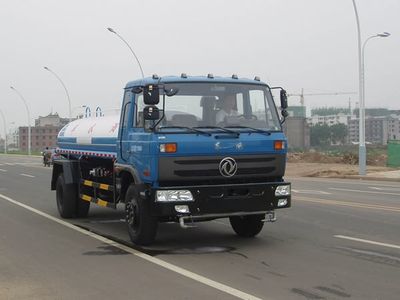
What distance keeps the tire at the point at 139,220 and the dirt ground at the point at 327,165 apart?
22.1m

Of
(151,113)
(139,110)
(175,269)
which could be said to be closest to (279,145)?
(151,113)

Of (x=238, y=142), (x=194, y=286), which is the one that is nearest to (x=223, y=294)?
(x=194, y=286)

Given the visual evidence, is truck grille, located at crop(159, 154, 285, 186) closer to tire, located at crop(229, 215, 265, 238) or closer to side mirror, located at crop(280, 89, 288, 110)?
side mirror, located at crop(280, 89, 288, 110)

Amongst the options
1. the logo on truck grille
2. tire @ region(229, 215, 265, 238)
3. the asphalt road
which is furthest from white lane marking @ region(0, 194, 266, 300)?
tire @ region(229, 215, 265, 238)

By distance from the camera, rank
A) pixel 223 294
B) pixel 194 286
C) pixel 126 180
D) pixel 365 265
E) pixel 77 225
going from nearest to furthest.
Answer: pixel 223 294, pixel 194 286, pixel 365 265, pixel 126 180, pixel 77 225

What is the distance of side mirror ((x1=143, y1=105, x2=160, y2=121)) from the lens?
26.6 feet

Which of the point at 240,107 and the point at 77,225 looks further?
the point at 77,225

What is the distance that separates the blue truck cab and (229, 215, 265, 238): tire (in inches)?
27.9

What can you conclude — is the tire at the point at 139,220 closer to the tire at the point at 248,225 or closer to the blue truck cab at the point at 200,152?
the blue truck cab at the point at 200,152

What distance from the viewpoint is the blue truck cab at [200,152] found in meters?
8.12

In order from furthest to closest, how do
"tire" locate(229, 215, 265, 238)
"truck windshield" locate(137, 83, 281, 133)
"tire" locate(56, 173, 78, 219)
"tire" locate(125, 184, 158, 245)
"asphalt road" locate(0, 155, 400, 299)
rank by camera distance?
"tire" locate(56, 173, 78, 219) → "tire" locate(229, 215, 265, 238) → "tire" locate(125, 184, 158, 245) → "truck windshield" locate(137, 83, 281, 133) → "asphalt road" locate(0, 155, 400, 299)

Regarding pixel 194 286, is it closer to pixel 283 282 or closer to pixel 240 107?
pixel 283 282

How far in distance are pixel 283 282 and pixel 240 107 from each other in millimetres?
3181

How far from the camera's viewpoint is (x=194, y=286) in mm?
6391
